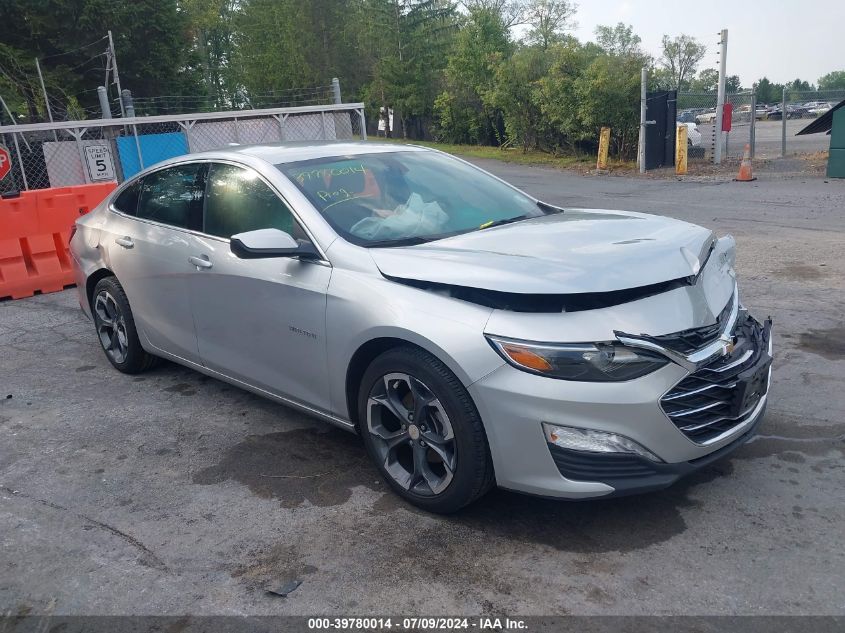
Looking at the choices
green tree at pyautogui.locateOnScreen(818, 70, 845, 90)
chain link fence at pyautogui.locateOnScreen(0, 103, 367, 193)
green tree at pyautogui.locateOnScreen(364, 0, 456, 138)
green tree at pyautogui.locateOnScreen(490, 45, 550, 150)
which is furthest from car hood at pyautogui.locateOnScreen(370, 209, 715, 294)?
green tree at pyautogui.locateOnScreen(818, 70, 845, 90)

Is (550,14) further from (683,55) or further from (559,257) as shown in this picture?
(559,257)

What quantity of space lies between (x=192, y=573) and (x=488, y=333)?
5.11 ft

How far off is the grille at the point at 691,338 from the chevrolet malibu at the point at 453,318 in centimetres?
1

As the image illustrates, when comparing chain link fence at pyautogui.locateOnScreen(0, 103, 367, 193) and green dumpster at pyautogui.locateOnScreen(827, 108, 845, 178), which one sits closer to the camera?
chain link fence at pyautogui.locateOnScreen(0, 103, 367, 193)

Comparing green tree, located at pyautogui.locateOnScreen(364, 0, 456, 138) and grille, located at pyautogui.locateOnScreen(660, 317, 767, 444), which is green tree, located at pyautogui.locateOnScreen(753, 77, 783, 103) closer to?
green tree, located at pyautogui.locateOnScreen(364, 0, 456, 138)

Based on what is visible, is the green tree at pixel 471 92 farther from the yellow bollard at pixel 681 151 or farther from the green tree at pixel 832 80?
the green tree at pixel 832 80

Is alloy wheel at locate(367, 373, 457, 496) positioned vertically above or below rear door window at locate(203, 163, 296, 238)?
below

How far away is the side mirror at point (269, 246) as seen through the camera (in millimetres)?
3738

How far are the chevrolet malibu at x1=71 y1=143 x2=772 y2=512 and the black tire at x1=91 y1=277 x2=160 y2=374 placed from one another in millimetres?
416

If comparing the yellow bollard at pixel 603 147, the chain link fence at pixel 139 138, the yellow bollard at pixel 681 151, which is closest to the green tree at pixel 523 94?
the yellow bollard at pixel 603 147

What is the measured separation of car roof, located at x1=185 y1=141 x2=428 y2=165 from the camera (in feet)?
14.6

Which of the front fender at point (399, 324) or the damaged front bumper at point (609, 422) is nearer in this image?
the damaged front bumper at point (609, 422)

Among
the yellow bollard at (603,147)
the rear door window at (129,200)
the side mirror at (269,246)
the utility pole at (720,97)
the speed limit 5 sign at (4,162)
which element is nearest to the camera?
the side mirror at (269,246)

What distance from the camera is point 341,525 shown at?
3441 millimetres
